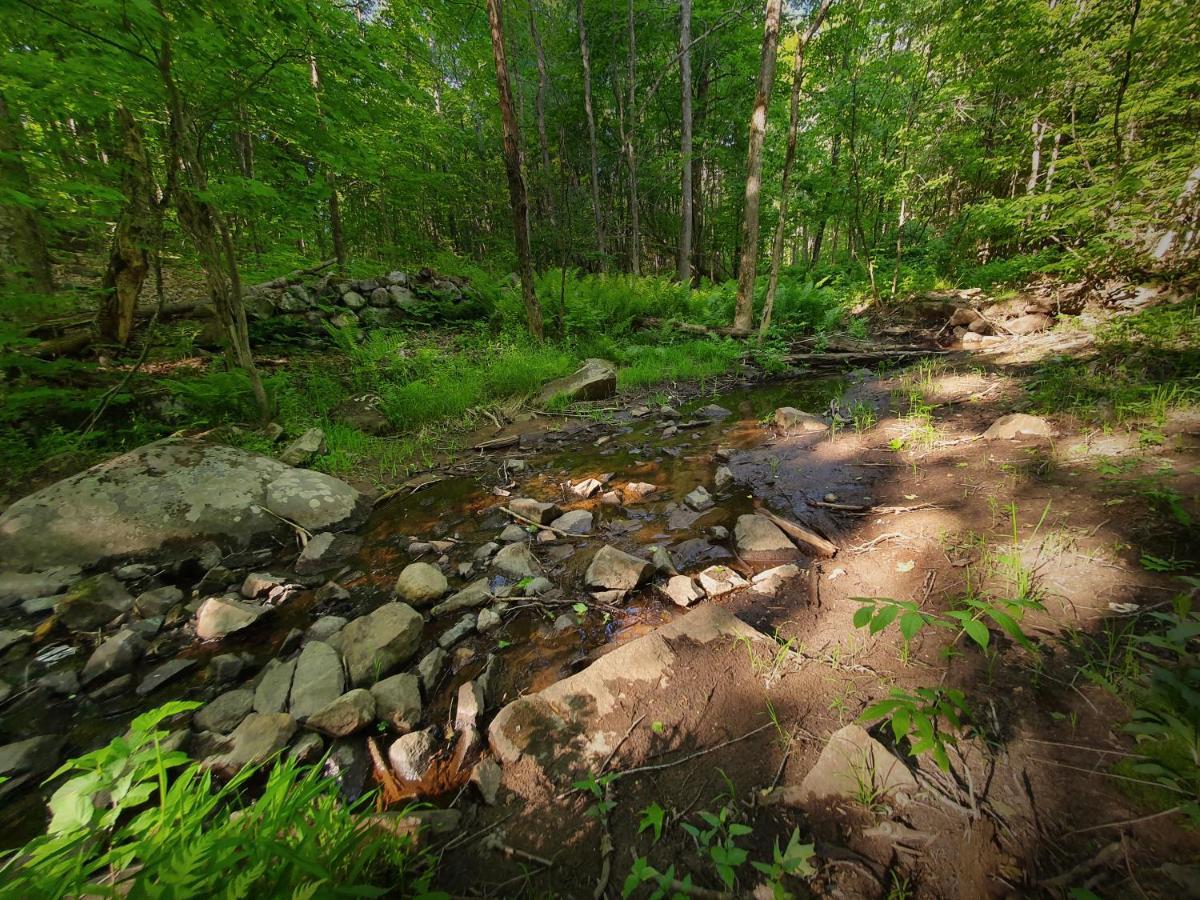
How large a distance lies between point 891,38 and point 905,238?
18.2 ft

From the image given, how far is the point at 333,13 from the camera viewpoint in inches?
163

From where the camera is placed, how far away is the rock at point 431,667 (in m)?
2.04

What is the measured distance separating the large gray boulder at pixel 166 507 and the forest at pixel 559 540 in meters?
0.03

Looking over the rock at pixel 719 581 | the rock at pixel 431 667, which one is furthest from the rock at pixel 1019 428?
the rock at pixel 431 667

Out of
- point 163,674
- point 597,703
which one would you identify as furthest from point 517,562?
point 163,674

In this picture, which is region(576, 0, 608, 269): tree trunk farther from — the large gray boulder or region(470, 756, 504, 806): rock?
region(470, 756, 504, 806): rock

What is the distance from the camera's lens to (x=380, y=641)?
2.16 meters

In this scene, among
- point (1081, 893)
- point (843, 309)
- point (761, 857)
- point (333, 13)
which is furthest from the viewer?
point (843, 309)

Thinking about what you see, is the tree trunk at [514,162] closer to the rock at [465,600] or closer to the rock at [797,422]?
the rock at [797,422]

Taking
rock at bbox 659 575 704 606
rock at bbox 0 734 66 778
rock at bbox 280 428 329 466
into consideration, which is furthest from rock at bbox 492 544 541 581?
rock at bbox 280 428 329 466

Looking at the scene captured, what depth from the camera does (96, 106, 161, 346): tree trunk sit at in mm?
4145

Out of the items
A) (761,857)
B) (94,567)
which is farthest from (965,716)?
(94,567)

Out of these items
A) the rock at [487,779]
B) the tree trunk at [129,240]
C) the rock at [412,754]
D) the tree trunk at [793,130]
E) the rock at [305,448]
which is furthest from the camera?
the tree trunk at [793,130]

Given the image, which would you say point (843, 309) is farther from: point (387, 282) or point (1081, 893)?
point (1081, 893)
